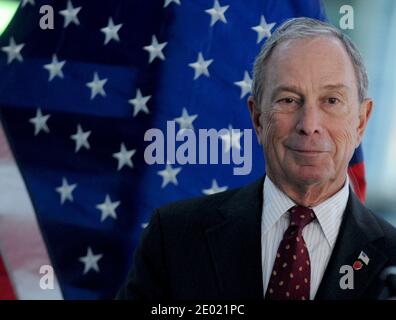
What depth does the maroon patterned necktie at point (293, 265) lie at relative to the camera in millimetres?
1620

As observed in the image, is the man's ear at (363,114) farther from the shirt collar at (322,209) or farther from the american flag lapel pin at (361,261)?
the american flag lapel pin at (361,261)

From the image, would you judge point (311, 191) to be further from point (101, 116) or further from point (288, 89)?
point (101, 116)

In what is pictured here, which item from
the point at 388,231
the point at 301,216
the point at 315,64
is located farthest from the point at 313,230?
the point at 315,64

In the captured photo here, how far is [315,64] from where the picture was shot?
5.26 feet

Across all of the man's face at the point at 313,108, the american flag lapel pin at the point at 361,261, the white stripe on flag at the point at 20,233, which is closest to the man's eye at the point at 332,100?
the man's face at the point at 313,108

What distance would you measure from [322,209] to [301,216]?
53mm

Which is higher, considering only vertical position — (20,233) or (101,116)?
(101,116)

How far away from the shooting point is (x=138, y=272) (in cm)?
171

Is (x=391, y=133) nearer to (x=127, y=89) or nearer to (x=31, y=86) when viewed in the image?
(x=127, y=89)

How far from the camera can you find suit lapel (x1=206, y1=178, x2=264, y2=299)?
1.66m

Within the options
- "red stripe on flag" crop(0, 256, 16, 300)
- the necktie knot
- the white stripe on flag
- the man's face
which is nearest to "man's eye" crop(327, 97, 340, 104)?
the man's face

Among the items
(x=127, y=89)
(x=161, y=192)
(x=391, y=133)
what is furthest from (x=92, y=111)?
(x=391, y=133)

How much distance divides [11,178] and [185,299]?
2.19 ft
